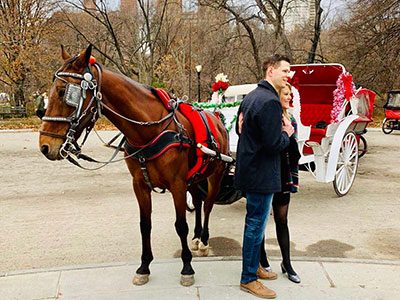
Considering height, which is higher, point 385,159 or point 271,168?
point 271,168

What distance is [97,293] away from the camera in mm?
3504

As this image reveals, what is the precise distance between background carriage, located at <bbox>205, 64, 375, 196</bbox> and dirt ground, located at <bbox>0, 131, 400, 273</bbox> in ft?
1.86

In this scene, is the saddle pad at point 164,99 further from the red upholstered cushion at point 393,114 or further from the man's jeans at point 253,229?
the red upholstered cushion at point 393,114

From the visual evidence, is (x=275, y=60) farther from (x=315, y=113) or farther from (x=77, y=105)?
(x=315, y=113)

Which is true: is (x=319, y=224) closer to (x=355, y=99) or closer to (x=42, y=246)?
(x=355, y=99)

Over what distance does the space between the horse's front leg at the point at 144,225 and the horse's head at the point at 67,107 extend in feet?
2.76

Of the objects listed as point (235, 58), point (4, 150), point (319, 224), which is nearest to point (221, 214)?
point (319, 224)

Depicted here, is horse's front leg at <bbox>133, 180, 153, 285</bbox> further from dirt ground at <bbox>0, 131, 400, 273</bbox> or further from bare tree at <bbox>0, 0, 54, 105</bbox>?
bare tree at <bbox>0, 0, 54, 105</bbox>

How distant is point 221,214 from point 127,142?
2.94m

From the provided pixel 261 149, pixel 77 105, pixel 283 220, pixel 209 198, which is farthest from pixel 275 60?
pixel 209 198

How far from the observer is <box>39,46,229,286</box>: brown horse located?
3.00 metres

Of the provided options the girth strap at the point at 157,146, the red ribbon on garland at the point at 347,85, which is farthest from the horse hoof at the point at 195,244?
the red ribbon on garland at the point at 347,85

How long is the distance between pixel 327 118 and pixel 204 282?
5910 millimetres

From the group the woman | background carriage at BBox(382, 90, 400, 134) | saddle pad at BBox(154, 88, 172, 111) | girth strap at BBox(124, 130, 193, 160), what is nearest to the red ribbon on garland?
the woman
